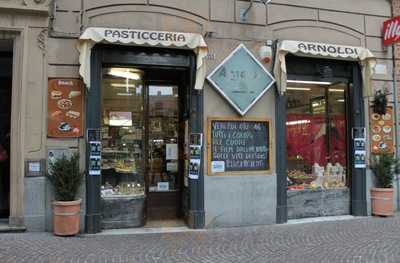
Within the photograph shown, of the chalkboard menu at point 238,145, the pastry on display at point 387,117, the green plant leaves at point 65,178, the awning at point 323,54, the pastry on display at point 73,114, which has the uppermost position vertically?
the awning at point 323,54

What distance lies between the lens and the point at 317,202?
9883 mm

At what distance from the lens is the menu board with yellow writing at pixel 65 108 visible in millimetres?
8180

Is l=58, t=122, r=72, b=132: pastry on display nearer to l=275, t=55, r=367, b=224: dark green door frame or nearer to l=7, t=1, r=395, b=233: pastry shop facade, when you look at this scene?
l=7, t=1, r=395, b=233: pastry shop facade

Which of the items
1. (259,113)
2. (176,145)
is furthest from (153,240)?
(259,113)

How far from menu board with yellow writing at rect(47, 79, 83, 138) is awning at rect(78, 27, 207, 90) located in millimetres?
388

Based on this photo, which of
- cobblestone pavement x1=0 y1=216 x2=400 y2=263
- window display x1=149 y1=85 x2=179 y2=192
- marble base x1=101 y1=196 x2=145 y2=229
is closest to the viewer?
cobblestone pavement x1=0 y1=216 x2=400 y2=263

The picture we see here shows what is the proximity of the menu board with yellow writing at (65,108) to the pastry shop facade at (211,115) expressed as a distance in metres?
0.02

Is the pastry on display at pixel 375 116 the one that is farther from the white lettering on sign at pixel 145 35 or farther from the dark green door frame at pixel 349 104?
the white lettering on sign at pixel 145 35

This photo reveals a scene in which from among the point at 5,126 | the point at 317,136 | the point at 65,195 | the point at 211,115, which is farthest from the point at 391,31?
the point at 5,126

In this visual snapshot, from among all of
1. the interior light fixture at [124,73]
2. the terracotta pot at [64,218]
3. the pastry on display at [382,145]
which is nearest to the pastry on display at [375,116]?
the pastry on display at [382,145]

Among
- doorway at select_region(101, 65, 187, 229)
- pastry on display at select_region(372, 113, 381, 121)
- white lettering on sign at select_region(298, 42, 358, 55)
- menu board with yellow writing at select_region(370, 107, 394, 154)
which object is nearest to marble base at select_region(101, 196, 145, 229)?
doorway at select_region(101, 65, 187, 229)

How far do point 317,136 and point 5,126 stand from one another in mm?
6745

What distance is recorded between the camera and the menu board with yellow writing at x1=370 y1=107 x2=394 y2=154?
10258mm

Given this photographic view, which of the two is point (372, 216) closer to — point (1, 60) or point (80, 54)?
point (80, 54)
